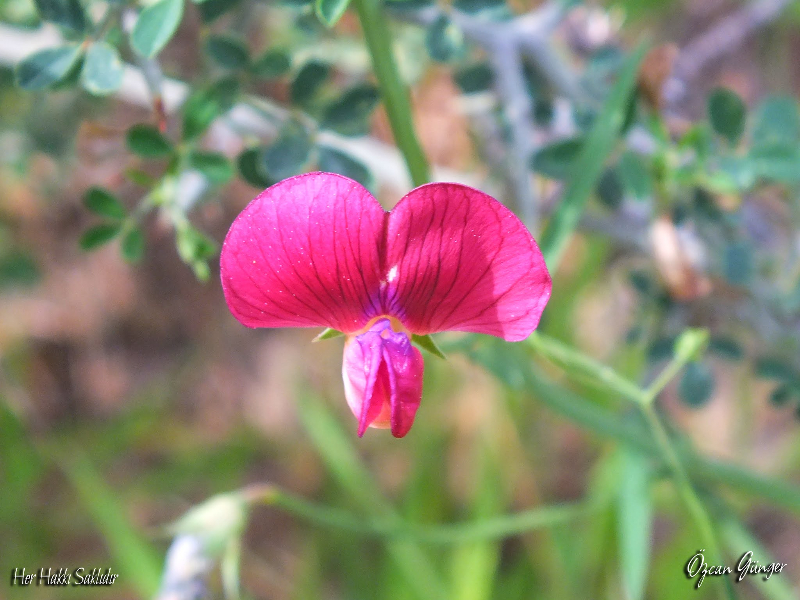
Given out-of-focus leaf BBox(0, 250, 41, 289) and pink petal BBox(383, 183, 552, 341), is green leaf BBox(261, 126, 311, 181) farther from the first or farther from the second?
out-of-focus leaf BBox(0, 250, 41, 289)

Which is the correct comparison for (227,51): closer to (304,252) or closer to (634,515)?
(304,252)

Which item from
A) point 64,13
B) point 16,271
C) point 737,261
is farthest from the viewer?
point 16,271

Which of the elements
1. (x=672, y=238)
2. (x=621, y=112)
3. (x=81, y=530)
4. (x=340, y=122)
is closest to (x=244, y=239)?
(x=340, y=122)

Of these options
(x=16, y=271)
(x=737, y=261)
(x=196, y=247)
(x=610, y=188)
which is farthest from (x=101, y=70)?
(x=16, y=271)

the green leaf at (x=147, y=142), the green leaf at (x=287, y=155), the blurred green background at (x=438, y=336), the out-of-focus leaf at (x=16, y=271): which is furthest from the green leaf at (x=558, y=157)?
the out-of-focus leaf at (x=16, y=271)

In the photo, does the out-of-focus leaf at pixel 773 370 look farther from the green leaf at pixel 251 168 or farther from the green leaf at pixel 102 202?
the green leaf at pixel 102 202

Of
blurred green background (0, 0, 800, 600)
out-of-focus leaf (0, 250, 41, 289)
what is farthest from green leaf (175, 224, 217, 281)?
out-of-focus leaf (0, 250, 41, 289)
